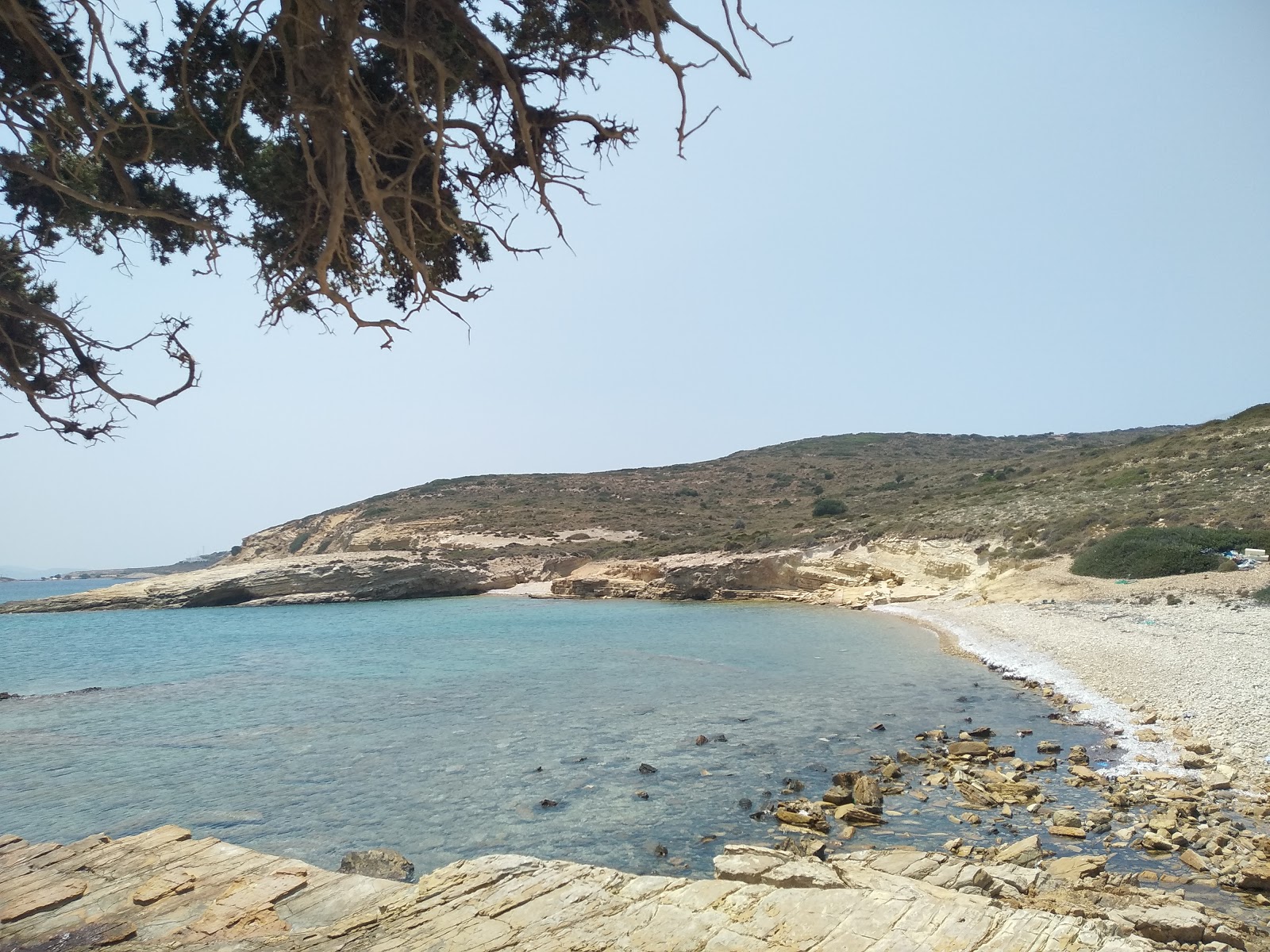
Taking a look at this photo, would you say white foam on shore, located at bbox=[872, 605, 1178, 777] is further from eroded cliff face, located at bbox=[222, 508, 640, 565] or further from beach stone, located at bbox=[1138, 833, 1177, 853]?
eroded cliff face, located at bbox=[222, 508, 640, 565]

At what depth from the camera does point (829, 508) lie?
4731cm

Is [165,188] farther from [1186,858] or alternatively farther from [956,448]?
[956,448]

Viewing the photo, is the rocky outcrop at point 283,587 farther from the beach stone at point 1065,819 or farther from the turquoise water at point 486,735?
the beach stone at point 1065,819

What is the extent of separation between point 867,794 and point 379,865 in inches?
199

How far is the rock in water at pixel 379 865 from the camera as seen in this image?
696 centimetres

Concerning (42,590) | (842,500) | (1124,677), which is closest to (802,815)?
(1124,677)

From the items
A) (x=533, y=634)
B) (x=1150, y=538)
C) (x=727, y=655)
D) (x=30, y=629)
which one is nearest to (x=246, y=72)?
(x=727, y=655)

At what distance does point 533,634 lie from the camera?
2661cm

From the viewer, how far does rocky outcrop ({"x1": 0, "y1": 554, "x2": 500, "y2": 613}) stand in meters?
43.8

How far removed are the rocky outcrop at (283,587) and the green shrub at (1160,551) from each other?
3394cm

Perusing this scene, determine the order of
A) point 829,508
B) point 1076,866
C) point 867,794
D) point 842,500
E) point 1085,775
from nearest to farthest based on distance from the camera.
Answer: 1. point 1076,866
2. point 867,794
3. point 1085,775
4. point 829,508
5. point 842,500

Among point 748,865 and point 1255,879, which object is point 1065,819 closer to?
point 1255,879

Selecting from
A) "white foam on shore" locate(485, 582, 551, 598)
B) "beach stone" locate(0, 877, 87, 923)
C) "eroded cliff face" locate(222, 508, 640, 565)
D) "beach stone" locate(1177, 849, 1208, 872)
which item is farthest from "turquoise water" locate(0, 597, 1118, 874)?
"eroded cliff face" locate(222, 508, 640, 565)

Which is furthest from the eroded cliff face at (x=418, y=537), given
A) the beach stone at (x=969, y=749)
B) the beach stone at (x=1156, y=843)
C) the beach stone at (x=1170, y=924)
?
the beach stone at (x=1170, y=924)
